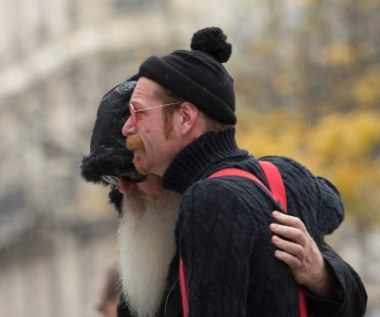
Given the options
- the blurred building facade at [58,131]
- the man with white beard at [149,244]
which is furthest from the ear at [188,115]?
the blurred building facade at [58,131]

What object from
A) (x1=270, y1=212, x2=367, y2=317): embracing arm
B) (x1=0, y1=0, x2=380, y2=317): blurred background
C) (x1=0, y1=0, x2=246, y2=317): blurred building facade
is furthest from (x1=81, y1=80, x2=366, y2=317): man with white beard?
(x1=0, y1=0, x2=246, y2=317): blurred building facade

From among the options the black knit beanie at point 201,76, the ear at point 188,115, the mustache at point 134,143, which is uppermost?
the black knit beanie at point 201,76

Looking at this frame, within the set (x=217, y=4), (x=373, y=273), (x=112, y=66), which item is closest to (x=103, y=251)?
(x=112, y=66)

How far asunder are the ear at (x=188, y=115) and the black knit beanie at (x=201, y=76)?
1 centimetres

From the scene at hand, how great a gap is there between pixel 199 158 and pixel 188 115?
11 centimetres

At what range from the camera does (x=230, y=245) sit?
3.17 meters

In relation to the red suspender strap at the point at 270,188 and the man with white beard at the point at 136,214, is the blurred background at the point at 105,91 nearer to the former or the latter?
the man with white beard at the point at 136,214

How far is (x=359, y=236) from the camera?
19.1 metres

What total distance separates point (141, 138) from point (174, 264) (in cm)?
40

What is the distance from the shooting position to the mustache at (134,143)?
3.52 meters

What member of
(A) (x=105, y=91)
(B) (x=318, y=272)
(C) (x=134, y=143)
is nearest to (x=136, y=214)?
(C) (x=134, y=143)

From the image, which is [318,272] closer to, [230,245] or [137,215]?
[230,245]

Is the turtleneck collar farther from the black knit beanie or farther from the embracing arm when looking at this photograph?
the embracing arm

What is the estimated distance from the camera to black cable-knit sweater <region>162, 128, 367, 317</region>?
3.17 m
